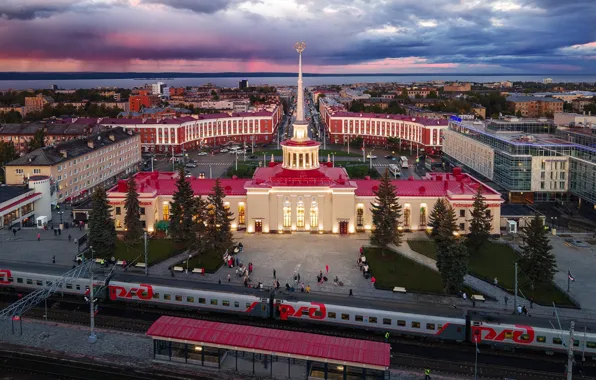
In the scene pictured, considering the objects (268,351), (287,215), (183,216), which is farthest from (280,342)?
(287,215)

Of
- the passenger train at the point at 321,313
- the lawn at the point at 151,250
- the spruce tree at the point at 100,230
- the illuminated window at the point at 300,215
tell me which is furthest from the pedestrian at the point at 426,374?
the illuminated window at the point at 300,215

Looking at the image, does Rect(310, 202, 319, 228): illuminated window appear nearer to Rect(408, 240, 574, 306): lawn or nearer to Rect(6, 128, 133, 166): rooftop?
Rect(408, 240, 574, 306): lawn

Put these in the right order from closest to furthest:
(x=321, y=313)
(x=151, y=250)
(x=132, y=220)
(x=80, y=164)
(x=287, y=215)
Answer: (x=321, y=313) → (x=132, y=220) → (x=151, y=250) → (x=287, y=215) → (x=80, y=164)

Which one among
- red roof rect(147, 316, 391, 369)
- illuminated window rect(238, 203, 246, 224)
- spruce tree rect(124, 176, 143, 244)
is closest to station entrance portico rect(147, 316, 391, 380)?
red roof rect(147, 316, 391, 369)

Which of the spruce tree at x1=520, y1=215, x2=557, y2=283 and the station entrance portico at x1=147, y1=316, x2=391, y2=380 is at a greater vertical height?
the spruce tree at x1=520, y1=215, x2=557, y2=283

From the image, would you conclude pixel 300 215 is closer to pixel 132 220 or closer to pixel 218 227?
pixel 218 227

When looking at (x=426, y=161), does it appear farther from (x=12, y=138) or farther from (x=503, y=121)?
(x=12, y=138)
